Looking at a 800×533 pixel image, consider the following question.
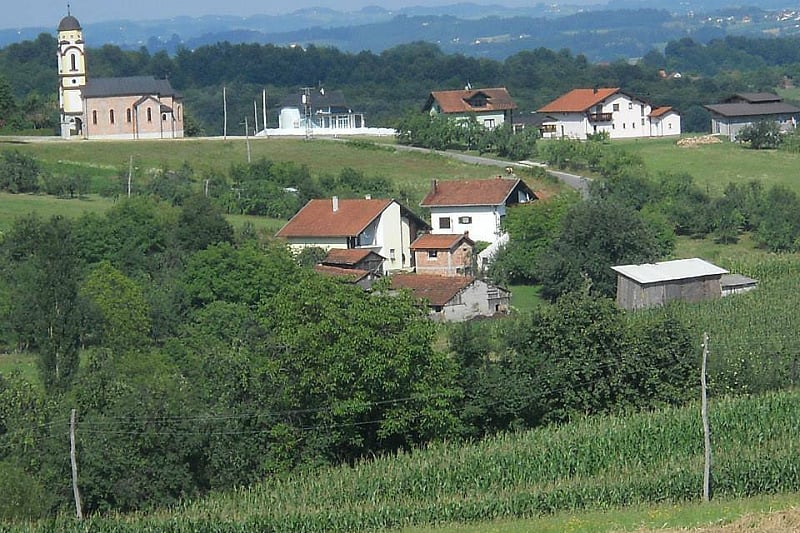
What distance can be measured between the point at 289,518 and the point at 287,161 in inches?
1565

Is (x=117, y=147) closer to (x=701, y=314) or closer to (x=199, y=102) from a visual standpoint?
(x=701, y=314)

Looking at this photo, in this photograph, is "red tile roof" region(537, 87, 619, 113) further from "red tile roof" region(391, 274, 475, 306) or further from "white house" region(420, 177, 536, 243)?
"red tile roof" region(391, 274, 475, 306)

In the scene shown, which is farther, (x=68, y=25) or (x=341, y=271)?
(x=68, y=25)

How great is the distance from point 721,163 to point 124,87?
26894 mm

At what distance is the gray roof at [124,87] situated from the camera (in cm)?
6544

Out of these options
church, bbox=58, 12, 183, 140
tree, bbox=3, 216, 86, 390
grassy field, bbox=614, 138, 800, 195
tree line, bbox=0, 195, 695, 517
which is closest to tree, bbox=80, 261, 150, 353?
tree, bbox=3, 216, 86, 390

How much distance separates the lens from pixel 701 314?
35.2 metres

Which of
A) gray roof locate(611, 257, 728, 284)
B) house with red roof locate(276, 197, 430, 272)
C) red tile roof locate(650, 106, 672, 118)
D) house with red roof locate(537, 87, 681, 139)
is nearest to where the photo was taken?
gray roof locate(611, 257, 728, 284)

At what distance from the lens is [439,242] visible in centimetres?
4500

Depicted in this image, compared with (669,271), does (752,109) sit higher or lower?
higher

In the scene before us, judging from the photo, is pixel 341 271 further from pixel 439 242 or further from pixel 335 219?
pixel 439 242

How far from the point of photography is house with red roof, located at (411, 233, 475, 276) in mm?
44750

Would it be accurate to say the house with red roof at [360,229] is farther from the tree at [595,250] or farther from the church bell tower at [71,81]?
the church bell tower at [71,81]

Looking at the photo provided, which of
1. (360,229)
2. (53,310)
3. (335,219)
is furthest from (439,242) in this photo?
(53,310)
